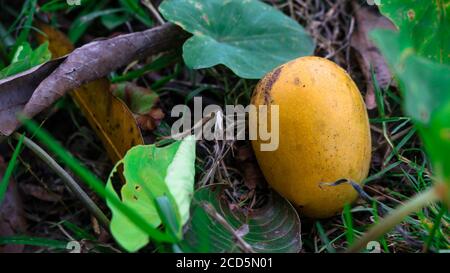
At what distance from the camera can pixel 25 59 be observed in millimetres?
1104

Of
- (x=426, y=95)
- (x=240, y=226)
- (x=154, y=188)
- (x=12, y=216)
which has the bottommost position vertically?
(x=12, y=216)

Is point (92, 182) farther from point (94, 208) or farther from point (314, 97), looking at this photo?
point (314, 97)

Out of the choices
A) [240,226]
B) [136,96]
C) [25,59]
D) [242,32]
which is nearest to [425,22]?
[242,32]

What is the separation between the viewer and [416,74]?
0.60 m

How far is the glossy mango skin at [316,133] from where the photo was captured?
991 millimetres

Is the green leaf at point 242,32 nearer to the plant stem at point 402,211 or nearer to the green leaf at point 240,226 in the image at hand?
the green leaf at point 240,226

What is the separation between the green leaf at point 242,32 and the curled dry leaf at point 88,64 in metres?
0.06

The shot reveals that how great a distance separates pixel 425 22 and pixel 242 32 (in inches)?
16.7

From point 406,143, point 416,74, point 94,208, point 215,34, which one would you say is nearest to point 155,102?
point 215,34

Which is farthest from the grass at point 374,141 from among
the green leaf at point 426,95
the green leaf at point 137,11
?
the green leaf at point 426,95

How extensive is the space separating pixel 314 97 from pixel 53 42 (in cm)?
72

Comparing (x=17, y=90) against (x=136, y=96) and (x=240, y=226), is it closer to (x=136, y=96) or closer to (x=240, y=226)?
(x=136, y=96)

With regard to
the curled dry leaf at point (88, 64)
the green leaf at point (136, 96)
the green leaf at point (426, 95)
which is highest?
the green leaf at point (426, 95)
